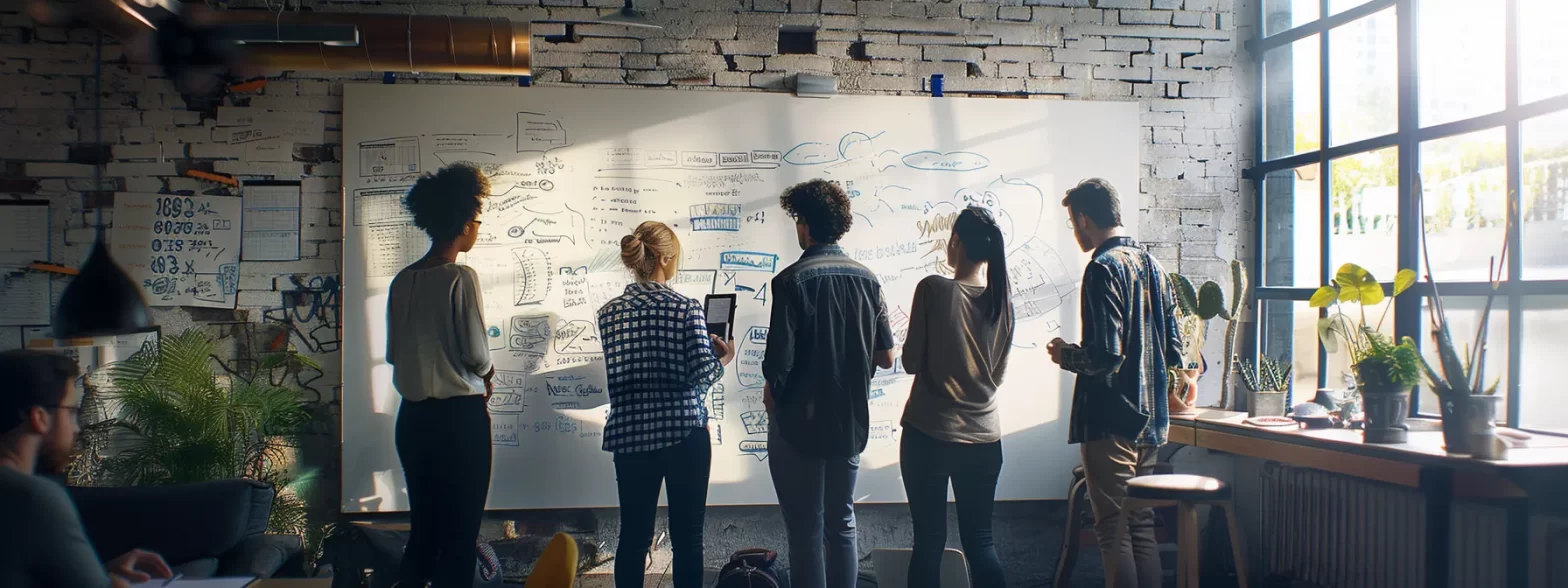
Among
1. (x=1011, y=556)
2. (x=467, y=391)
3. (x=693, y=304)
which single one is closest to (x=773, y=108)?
(x=693, y=304)

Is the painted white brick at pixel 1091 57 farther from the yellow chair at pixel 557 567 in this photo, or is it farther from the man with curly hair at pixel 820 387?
the yellow chair at pixel 557 567

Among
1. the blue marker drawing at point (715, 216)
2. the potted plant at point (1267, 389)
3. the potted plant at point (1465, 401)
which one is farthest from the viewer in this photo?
the blue marker drawing at point (715, 216)

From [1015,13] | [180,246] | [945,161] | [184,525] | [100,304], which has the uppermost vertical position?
[1015,13]

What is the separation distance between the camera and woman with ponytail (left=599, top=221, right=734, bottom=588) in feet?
9.53

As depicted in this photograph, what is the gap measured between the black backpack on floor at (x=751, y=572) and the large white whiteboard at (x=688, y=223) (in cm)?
57

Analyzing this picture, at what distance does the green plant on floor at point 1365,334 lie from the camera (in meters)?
2.95

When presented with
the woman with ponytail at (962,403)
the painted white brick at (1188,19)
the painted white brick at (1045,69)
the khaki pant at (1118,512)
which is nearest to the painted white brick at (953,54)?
the painted white brick at (1045,69)

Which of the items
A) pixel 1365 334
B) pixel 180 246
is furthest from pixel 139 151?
pixel 1365 334

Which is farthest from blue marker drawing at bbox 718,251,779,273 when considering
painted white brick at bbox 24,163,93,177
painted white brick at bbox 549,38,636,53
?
painted white brick at bbox 24,163,93,177

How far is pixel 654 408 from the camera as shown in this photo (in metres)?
2.90

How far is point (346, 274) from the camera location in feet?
12.8

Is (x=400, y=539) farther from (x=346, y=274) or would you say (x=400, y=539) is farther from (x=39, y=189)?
(x=39, y=189)

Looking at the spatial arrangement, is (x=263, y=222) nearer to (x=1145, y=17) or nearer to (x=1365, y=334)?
(x=1145, y=17)

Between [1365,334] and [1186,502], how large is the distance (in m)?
1.02
